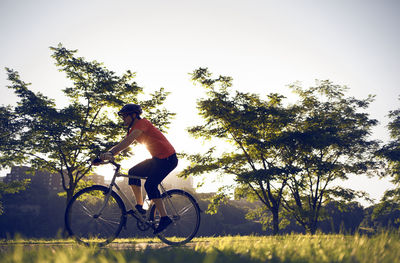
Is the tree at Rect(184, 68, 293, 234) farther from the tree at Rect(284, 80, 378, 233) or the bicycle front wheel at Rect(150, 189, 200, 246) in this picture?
the bicycle front wheel at Rect(150, 189, 200, 246)

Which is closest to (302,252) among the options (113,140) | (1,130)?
(113,140)

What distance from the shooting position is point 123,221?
176 inches

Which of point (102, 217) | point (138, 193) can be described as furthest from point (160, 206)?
point (102, 217)

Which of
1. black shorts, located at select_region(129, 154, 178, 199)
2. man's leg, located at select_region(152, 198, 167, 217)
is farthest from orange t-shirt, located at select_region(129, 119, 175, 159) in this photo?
man's leg, located at select_region(152, 198, 167, 217)

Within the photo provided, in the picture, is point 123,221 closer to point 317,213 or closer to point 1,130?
point 1,130

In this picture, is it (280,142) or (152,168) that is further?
(280,142)

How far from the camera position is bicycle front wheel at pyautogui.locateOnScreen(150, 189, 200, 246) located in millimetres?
4713

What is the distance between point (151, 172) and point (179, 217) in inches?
39.2

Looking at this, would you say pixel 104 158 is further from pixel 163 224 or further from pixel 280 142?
pixel 280 142

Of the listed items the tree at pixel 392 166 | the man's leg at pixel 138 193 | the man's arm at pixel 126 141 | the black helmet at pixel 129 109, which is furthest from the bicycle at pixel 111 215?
the tree at pixel 392 166

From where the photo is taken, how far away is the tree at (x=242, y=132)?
1684 centimetres

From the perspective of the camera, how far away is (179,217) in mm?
4836

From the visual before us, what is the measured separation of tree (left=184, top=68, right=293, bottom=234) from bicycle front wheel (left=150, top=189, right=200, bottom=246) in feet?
38.2

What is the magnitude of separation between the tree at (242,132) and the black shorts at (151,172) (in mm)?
12251
